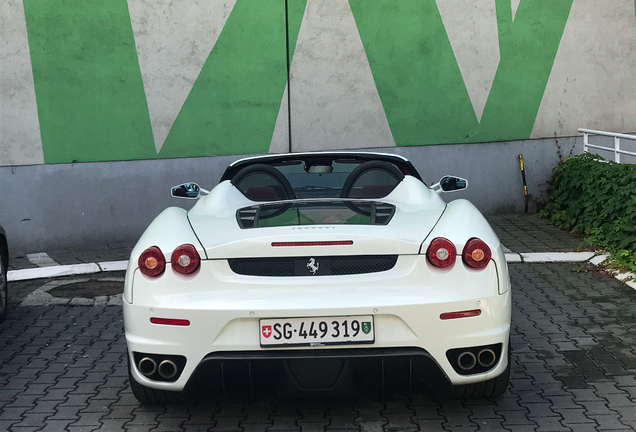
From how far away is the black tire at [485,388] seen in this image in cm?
418

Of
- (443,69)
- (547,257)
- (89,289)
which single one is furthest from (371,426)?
(443,69)

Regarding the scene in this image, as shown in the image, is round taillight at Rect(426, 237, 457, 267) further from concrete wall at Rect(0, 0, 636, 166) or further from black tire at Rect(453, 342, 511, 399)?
concrete wall at Rect(0, 0, 636, 166)

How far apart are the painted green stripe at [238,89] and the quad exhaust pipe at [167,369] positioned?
7148mm

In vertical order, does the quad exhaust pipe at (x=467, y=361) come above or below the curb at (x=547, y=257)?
above

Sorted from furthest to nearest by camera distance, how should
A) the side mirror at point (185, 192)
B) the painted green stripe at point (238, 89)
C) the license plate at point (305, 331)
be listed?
the painted green stripe at point (238, 89) → the side mirror at point (185, 192) → the license plate at point (305, 331)

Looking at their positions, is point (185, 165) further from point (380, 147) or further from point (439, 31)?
point (439, 31)

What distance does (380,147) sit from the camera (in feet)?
37.0

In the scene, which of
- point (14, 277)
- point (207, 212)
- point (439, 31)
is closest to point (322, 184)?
point (207, 212)

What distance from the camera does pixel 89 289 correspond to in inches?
312

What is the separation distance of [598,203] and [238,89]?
16.0 feet

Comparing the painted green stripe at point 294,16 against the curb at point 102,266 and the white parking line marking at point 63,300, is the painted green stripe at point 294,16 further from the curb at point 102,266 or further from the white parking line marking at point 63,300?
the white parking line marking at point 63,300

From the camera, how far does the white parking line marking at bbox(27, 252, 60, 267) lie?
31.4 feet

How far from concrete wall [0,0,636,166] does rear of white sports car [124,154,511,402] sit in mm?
6869

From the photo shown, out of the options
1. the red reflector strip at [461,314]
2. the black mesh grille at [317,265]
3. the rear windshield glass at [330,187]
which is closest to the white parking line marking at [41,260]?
the rear windshield glass at [330,187]
